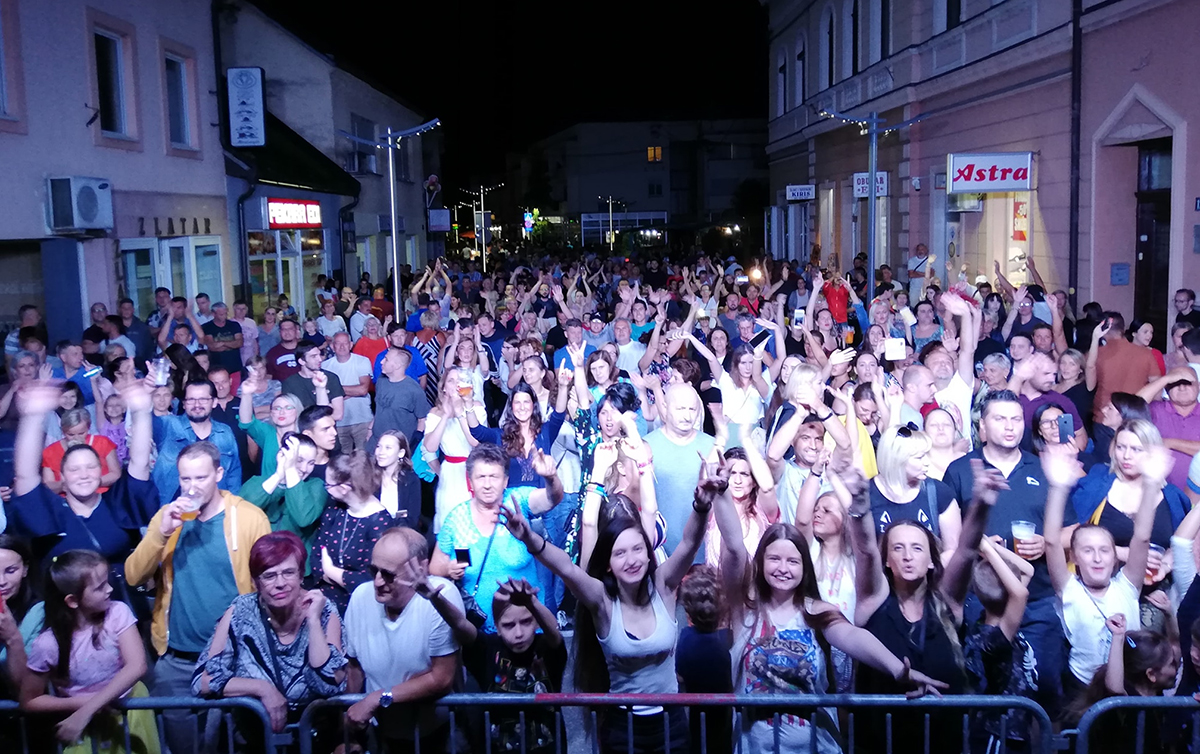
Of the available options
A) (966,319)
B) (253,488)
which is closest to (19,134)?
(253,488)

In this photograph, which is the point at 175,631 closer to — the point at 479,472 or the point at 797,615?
the point at 479,472

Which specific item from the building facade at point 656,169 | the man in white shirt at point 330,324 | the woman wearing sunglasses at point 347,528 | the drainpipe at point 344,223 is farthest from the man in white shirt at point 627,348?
the building facade at point 656,169

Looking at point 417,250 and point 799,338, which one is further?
point 417,250

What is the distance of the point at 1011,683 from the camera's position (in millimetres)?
4188

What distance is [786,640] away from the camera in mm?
4047

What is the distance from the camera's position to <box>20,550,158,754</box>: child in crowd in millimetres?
4059

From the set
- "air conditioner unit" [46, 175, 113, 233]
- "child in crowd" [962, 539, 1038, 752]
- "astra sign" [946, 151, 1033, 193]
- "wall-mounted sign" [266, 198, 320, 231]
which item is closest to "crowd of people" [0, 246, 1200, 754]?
"child in crowd" [962, 539, 1038, 752]

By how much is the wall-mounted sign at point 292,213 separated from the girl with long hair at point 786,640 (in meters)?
16.3

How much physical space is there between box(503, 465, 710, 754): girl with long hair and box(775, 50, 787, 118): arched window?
1302 inches

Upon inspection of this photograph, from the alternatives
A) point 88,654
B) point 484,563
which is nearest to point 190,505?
point 88,654

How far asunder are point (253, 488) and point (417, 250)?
1258 inches

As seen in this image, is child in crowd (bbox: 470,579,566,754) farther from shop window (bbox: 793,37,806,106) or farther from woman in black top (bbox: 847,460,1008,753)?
shop window (bbox: 793,37,806,106)

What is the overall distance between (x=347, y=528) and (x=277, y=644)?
3.41ft

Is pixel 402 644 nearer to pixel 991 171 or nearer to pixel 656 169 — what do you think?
pixel 991 171
